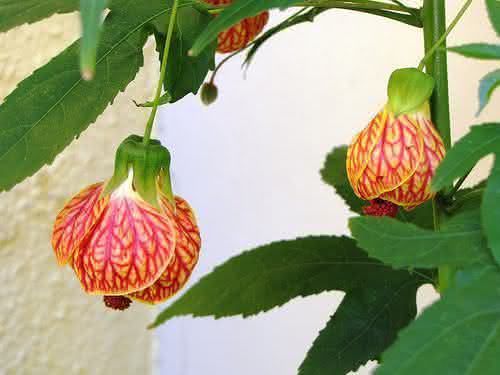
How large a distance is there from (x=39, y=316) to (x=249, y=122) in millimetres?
339

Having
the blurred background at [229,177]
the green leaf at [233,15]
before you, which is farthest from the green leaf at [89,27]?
the blurred background at [229,177]

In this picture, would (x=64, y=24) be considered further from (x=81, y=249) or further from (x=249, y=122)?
(x=81, y=249)

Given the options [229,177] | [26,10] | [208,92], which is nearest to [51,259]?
[229,177]

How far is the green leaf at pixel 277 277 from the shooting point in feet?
1.44

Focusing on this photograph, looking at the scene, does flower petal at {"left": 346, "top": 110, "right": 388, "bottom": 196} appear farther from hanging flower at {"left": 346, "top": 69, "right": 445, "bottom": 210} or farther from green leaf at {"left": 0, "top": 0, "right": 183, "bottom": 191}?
green leaf at {"left": 0, "top": 0, "right": 183, "bottom": 191}

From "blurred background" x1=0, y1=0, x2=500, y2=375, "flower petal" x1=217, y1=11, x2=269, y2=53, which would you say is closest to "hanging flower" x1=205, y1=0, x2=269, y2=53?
"flower petal" x1=217, y1=11, x2=269, y2=53

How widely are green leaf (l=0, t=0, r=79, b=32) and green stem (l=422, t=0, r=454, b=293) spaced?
0.59 ft

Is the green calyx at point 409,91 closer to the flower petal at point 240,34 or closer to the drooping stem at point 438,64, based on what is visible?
the drooping stem at point 438,64

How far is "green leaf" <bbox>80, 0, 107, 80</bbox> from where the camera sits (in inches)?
8.0

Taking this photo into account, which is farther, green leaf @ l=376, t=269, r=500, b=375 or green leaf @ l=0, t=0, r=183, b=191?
green leaf @ l=0, t=0, r=183, b=191

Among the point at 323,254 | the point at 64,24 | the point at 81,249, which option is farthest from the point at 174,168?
the point at 81,249

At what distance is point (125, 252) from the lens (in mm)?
333

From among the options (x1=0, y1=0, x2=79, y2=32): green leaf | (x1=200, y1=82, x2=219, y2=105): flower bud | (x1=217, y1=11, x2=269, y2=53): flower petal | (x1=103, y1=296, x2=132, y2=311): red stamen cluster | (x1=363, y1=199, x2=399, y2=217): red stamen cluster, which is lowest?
(x1=363, y1=199, x2=399, y2=217): red stamen cluster

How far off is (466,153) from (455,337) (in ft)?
0.24
